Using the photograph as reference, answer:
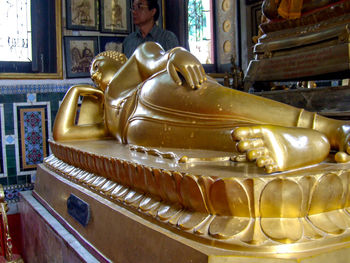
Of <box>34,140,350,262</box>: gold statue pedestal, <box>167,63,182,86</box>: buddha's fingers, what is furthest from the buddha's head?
<box>34,140,350,262</box>: gold statue pedestal

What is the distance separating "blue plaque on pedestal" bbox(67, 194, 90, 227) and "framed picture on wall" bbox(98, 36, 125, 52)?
2.16 metres

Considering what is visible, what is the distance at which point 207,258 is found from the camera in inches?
23.1

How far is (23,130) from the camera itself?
274 centimetres

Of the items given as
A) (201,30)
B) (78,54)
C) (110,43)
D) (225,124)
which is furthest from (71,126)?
(201,30)

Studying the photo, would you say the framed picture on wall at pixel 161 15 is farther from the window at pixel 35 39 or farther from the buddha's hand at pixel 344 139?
the buddha's hand at pixel 344 139

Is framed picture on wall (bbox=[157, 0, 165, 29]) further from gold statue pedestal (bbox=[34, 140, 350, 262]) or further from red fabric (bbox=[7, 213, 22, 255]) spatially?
gold statue pedestal (bbox=[34, 140, 350, 262])

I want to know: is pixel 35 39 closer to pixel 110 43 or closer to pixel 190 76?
pixel 110 43

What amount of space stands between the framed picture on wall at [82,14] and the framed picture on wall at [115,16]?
7 centimetres

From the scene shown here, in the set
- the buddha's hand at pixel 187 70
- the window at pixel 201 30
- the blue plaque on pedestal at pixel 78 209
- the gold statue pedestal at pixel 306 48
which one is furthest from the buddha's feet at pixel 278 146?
the window at pixel 201 30

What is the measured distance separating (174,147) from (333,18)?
89 centimetres

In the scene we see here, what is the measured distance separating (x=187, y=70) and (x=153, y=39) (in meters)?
2.29

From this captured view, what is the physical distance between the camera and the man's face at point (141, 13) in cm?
318

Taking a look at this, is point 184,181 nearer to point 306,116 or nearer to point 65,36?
point 306,116

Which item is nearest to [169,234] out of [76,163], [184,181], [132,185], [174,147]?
[184,181]
